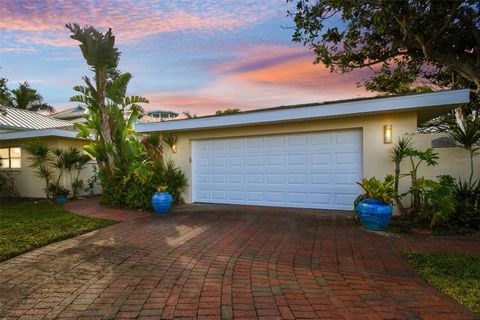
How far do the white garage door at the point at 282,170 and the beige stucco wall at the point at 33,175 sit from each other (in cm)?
600

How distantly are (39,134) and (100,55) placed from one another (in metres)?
5.03

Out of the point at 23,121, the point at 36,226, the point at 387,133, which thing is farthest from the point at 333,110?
the point at 23,121

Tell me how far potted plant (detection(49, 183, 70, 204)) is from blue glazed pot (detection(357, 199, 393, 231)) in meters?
10.7

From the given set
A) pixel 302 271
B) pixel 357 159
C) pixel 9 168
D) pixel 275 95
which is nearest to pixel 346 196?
pixel 357 159

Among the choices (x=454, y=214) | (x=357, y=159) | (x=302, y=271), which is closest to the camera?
(x=302, y=271)

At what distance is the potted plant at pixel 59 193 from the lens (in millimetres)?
10508

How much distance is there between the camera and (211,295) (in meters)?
3.01

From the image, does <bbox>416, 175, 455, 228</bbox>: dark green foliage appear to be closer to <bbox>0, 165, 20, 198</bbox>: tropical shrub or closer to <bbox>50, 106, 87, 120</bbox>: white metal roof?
<bbox>0, 165, 20, 198</bbox>: tropical shrub

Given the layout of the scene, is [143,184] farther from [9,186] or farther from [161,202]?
[9,186]

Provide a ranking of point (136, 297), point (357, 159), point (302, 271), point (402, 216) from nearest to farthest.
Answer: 1. point (136, 297)
2. point (302, 271)
3. point (402, 216)
4. point (357, 159)

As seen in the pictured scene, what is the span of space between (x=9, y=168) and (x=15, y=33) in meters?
7.80

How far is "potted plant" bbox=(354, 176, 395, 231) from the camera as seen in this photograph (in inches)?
219

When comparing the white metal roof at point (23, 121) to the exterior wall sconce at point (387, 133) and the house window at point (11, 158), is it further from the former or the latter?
the exterior wall sconce at point (387, 133)

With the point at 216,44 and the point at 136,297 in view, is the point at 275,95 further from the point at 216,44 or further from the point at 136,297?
the point at 136,297
